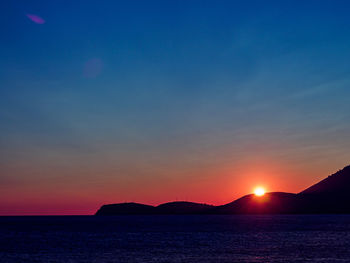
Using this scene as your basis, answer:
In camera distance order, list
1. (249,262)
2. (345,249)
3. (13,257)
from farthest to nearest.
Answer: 1. (345,249)
2. (13,257)
3. (249,262)

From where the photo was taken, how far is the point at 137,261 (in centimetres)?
7006

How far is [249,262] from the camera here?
224 ft

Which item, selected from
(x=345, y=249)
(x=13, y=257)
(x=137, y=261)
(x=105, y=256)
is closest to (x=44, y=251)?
(x=13, y=257)

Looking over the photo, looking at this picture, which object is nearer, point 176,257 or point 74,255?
point 176,257

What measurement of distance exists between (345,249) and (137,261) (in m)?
41.6

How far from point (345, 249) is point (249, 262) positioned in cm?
2723

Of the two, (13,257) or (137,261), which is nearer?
(137,261)

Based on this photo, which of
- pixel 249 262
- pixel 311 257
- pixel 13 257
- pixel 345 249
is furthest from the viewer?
pixel 345 249

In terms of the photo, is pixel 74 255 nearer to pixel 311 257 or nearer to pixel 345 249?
pixel 311 257

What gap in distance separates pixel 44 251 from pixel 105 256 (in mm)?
17967

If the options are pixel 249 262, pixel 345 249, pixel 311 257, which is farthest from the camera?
pixel 345 249

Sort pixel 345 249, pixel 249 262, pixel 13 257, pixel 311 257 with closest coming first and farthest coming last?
pixel 249 262
pixel 311 257
pixel 13 257
pixel 345 249

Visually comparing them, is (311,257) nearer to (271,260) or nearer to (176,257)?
(271,260)

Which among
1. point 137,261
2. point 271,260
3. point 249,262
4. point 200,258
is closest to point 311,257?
point 271,260
